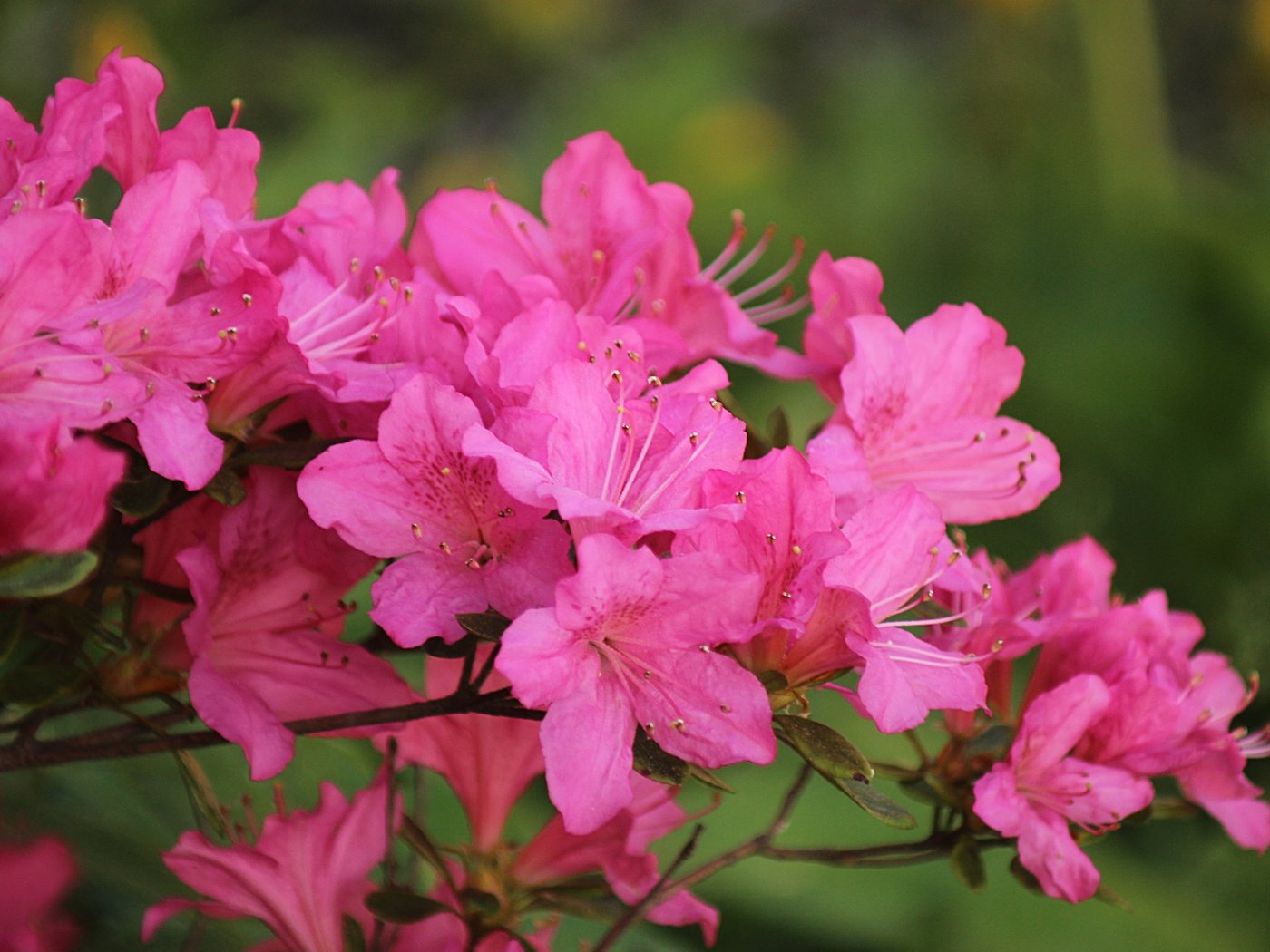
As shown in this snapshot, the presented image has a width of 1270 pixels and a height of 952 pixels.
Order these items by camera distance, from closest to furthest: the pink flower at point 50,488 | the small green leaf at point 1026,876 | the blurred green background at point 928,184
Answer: the pink flower at point 50,488 → the small green leaf at point 1026,876 → the blurred green background at point 928,184

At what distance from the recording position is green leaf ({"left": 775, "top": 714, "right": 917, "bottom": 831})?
0.56 meters

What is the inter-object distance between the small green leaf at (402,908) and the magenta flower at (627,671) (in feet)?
0.49

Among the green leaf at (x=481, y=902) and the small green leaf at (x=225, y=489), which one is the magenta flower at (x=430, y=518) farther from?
the green leaf at (x=481, y=902)

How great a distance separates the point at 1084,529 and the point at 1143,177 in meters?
0.96

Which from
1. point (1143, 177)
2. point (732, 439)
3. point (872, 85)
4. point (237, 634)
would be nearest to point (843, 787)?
point (732, 439)

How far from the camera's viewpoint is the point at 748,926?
61.3 inches

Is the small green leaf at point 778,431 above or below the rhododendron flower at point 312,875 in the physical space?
above

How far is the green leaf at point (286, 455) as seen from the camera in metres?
0.59

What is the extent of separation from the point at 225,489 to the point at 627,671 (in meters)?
0.17

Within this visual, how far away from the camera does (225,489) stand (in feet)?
1.87

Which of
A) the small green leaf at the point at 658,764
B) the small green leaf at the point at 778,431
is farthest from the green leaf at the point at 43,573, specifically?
the small green leaf at the point at 778,431

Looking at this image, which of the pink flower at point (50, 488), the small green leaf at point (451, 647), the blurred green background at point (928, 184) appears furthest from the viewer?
the blurred green background at point (928, 184)

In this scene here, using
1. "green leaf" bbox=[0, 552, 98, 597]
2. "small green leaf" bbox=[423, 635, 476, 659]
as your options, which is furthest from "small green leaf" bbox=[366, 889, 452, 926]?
"green leaf" bbox=[0, 552, 98, 597]

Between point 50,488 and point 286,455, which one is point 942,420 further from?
point 50,488
